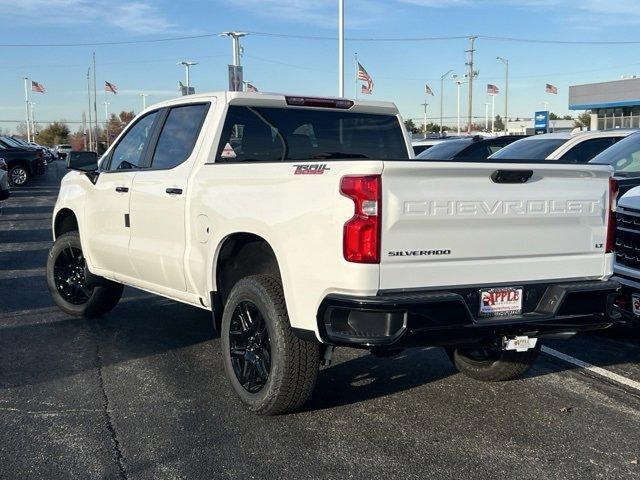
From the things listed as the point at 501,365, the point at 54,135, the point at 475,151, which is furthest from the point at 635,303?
the point at 54,135

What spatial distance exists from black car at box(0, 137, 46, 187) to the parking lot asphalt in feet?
70.6

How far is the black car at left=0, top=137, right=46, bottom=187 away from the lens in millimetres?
26484

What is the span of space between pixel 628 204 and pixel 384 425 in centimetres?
274

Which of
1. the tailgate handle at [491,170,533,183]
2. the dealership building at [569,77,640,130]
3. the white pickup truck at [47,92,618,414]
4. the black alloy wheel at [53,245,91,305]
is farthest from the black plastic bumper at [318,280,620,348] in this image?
the dealership building at [569,77,640,130]

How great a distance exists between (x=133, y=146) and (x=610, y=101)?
177ft

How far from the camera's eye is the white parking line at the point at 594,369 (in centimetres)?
545

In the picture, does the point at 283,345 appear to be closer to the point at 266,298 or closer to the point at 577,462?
the point at 266,298

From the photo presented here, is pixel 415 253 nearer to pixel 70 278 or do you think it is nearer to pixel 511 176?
pixel 511 176

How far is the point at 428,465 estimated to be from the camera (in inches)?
159

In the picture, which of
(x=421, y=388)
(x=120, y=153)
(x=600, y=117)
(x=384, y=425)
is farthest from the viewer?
(x=600, y=117)

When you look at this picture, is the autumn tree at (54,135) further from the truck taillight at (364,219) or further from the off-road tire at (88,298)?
the truck taillight at (364,219)

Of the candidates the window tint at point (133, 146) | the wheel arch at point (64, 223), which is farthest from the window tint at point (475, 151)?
the window tint at point (133, 146)

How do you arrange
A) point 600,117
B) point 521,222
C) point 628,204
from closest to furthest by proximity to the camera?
1. point 521,222
2. point 628,204
3. point 600,117


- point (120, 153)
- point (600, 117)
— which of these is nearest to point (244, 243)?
point (120, 153)
